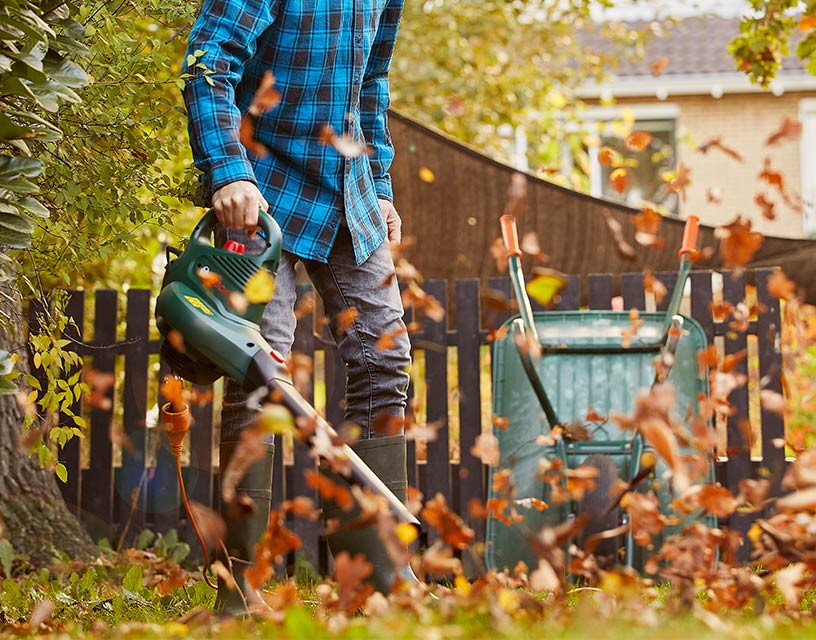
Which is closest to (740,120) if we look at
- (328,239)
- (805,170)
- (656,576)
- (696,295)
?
(805,170)

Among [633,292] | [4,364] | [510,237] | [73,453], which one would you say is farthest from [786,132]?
[73,453]

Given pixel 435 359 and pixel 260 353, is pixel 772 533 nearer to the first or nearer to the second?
pixel 260 353

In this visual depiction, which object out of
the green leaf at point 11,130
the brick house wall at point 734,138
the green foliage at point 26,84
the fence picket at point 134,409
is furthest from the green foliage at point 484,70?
the green leaf at point 11,130

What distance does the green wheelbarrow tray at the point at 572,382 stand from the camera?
130 inches

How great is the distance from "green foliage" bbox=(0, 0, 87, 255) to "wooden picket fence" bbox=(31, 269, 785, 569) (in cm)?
189

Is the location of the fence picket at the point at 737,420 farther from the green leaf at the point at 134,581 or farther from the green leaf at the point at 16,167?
the green leaf at the point at 16,167

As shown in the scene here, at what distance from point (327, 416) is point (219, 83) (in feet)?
6.18

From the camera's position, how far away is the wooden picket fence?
3932 mm

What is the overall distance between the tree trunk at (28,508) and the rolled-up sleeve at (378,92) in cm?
144

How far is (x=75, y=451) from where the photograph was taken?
396 cm

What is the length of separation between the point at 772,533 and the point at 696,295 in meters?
2.17

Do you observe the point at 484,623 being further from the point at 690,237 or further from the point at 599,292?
the point at 599,292

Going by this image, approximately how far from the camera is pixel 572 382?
3475 millimetres

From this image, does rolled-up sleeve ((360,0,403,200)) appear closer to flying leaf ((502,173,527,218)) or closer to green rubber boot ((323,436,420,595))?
green rubber boot ((323,436,420,595))
